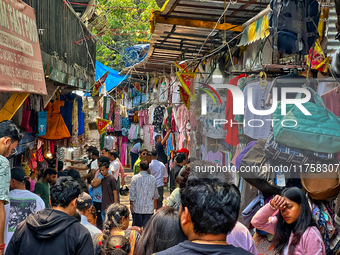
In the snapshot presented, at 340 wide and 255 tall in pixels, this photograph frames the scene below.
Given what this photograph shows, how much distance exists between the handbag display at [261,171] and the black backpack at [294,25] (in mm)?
1123

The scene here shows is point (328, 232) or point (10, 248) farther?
point (328, 232)

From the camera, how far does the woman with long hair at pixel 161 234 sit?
8.89 ft

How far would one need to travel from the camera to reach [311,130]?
10.4 feet

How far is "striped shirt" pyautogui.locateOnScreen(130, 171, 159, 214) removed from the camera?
261 inches

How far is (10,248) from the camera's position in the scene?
2893mm

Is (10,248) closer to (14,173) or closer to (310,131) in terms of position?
(14,173)

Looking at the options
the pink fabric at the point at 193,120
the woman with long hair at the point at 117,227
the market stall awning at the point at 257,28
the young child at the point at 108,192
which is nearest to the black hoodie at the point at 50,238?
the woman with long hair at the point at 117,227

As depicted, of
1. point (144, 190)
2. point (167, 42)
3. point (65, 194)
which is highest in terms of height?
point (167, 42)

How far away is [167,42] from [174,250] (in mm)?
6855

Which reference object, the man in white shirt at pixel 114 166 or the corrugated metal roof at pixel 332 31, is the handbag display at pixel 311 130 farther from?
the man in white shirt at pixel 114 166

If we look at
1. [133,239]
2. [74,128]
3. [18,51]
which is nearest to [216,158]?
[133,239]

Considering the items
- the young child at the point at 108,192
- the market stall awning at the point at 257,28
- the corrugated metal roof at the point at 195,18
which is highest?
the corrugated metal roof at the point at 195,18

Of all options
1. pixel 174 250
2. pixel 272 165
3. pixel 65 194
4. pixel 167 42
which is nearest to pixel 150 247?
pixel 65 194

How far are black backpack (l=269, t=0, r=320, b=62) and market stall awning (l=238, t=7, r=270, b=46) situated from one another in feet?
4.57
